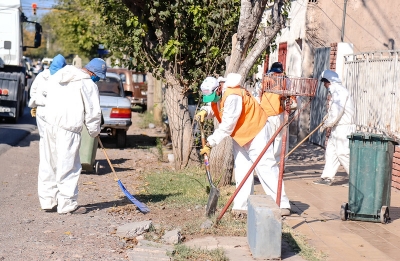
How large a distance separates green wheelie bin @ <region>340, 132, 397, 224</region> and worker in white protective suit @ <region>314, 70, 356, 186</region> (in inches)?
97.7

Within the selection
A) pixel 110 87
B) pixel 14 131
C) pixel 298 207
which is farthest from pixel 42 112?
pixel 14 131

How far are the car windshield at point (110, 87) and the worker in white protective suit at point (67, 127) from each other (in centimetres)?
857

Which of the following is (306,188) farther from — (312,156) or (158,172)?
A: (312,156)

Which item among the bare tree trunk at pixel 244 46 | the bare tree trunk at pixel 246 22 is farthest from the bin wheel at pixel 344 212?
the bare tree trunk at pixel 246 22

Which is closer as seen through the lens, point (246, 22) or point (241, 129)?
point (241, 129)

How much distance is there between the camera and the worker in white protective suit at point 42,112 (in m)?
8.64

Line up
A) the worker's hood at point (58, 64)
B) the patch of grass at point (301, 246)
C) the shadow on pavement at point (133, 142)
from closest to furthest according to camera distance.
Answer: the patch of grass at point (301, 246), the worker's hood at point (58, 64), the shadow on pavement at point (133, 142)

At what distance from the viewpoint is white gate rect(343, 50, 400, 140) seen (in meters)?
11.5

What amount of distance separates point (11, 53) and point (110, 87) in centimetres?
519

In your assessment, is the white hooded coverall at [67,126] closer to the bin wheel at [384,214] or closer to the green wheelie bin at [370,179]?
the green wheelie bin at [370,179]

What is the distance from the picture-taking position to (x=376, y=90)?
1255 centimetres

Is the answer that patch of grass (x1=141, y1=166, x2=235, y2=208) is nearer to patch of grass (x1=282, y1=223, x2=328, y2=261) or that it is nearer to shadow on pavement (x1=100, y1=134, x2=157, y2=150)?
patch of grass (x1=282, y1=223, x2=328, y2=261)

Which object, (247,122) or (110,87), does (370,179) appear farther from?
(110,87)

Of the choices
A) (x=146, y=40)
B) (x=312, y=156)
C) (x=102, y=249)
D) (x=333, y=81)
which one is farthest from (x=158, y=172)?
(x=102, y=249)
